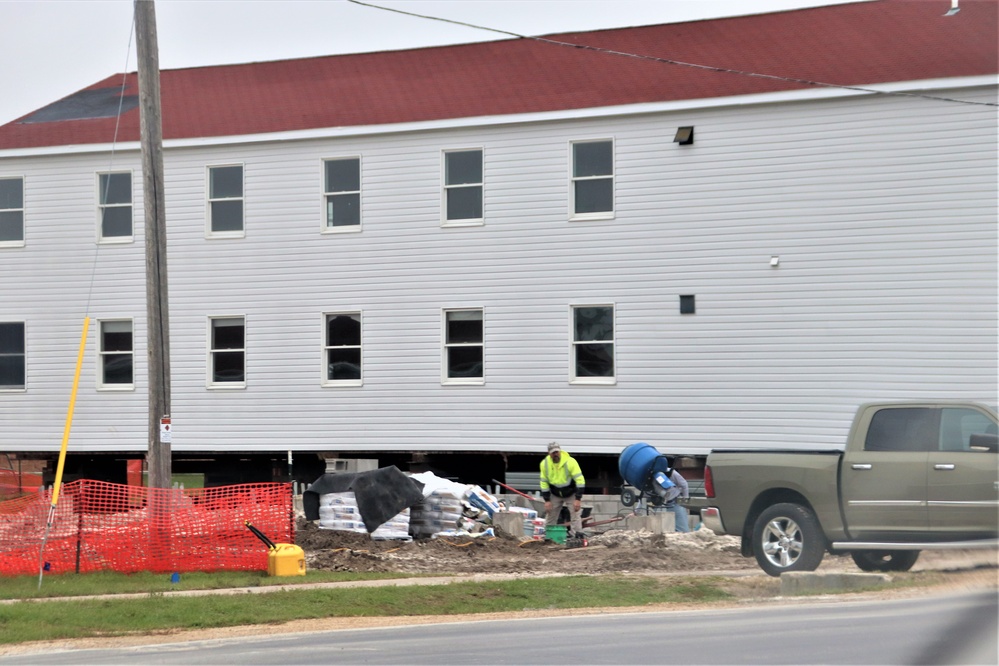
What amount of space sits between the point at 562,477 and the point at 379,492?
10.9 feet

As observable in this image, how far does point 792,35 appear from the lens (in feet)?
84.5

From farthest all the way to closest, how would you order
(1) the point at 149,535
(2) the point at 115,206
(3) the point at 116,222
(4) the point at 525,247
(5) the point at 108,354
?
(3) the point at 116,222 < (2) the point at 115,206 < (5) the point at 108,354 < (4) the point at 525,247 < (1) the point at 149,535

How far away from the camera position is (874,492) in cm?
1405

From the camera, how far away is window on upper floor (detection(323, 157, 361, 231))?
2672 centimetres

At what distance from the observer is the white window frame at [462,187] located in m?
25.8

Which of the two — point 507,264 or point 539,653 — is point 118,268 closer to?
point 507,264

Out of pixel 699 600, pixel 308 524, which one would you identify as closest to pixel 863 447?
pixel 699 600

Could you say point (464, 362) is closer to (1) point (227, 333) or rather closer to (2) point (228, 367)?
(2) point (228, 367)

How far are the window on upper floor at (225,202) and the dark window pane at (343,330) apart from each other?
287 centimetres

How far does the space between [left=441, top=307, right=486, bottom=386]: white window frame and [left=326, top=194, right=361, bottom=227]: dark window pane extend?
9.45 ft

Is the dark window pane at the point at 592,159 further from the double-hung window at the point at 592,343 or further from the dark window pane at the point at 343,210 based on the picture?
the dark window pane at the point at 343,210

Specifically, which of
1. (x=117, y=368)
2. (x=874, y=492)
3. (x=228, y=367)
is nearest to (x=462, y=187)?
(x=228, y=367)

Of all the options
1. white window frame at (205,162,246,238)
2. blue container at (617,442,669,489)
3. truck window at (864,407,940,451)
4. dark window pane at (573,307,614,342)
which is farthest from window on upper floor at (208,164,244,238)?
truck window at (864,407,940,451)

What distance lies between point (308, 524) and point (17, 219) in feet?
40.9
